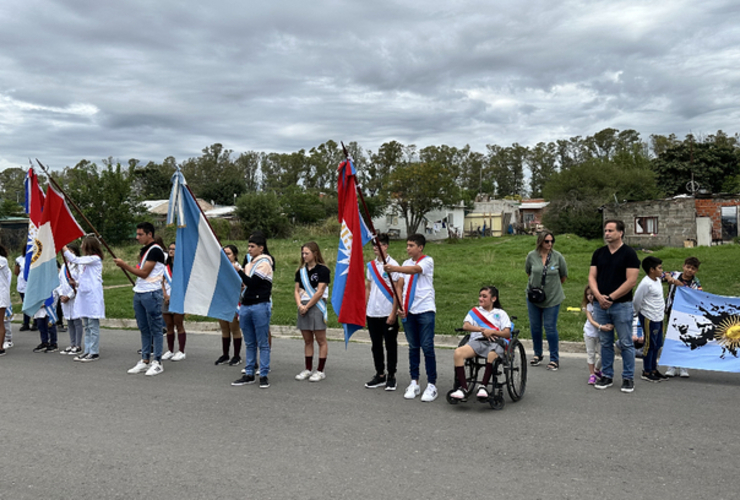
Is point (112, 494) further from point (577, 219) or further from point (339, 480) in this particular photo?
point (577, 219)

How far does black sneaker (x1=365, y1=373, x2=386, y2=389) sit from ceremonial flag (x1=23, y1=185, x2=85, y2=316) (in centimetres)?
502

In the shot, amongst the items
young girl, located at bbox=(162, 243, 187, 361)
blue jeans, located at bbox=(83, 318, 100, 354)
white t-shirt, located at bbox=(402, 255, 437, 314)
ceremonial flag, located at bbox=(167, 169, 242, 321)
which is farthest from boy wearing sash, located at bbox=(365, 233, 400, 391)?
blue jeans, located at bbox=(83, 318, 100, 354)

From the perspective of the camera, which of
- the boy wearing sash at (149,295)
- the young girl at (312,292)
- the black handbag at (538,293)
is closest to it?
the young girl at (312,292)

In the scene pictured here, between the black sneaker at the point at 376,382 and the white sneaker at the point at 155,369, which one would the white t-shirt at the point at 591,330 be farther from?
the white sneaker at the point at 155,369

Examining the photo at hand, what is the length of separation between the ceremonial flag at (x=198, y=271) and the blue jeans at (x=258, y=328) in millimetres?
514

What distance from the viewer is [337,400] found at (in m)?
6.78

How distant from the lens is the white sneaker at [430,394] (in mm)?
6699

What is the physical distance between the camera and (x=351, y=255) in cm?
724

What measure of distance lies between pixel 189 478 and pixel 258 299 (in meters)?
2.97

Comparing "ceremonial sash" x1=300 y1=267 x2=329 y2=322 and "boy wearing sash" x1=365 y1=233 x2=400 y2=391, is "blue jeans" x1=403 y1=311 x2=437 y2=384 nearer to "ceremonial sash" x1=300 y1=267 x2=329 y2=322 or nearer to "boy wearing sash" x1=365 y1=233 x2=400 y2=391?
"boy wearing sash" x1=365 y1=233 x2=400 y2=391

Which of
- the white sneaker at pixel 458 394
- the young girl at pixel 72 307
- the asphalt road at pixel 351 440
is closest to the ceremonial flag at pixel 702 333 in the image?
the asphalt road at pixel 351 440

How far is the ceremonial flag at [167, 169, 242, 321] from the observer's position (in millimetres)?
7863

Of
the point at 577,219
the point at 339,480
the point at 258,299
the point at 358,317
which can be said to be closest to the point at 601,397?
the point at 358,317

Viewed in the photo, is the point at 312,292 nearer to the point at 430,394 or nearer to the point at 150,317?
the point at 430,394
